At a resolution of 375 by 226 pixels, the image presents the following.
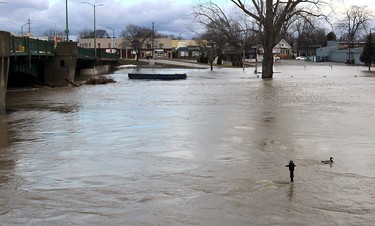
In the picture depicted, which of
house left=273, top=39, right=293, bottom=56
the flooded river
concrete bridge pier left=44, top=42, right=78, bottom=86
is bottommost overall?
the flooded river

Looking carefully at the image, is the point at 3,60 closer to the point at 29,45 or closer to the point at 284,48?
the point at 29,45

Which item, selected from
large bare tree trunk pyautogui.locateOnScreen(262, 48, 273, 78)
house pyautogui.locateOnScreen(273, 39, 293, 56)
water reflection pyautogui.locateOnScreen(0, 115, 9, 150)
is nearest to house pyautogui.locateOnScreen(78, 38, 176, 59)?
house pyautogui.locateOnScreen(273, 39, 293, 56)

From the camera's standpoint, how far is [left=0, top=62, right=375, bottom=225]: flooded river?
21.7 ft

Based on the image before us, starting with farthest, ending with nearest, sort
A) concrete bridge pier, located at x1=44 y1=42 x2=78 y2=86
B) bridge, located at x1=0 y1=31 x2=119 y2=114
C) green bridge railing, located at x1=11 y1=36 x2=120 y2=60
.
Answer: concrete bridge pier, located at x1=44 y1=42 x2=78 y2=86, bridge, located at x1=0 y1=31 x2=119 y2=114, green bridge railing, located at x1=11 y1=36 x2=120 y2=60

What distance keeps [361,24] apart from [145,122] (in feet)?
479

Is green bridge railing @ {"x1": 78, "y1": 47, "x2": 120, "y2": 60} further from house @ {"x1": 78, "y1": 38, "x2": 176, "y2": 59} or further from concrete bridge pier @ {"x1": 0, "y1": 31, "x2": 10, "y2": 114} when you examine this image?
house @ {"x1": 78, "y1": 38, "x2": 176, "y2": 59}

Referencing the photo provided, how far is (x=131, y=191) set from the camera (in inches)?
306

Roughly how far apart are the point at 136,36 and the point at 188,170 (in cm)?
13023

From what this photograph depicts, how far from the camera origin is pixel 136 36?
5374 inches

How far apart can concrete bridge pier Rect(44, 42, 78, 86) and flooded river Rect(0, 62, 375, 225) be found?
24052 millimetres

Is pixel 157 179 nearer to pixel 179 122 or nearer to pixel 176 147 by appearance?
pixel 176 147

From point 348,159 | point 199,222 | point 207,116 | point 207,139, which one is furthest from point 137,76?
point 199,222

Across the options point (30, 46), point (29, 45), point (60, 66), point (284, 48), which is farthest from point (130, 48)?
point (29, 45)

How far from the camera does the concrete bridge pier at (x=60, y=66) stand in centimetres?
4116
